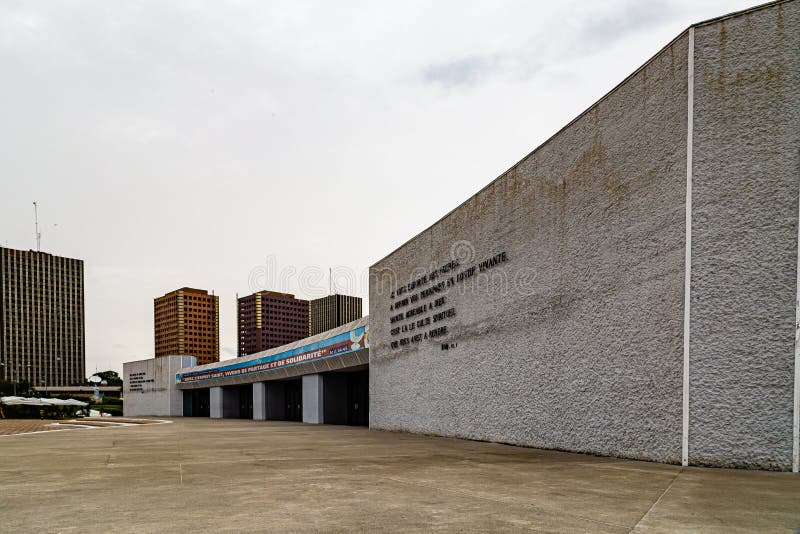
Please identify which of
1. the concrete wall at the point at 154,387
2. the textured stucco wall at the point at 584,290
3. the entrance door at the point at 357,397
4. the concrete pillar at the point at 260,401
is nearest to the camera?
the textured stucco wall at the point at 584,290

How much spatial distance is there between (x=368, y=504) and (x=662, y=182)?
7.34 m

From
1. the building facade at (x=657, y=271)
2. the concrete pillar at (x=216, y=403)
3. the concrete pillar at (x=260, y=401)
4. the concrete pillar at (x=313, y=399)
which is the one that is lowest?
the concrete pillar at (x=216, y=403)

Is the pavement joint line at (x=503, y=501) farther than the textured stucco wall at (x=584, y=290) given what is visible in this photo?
No

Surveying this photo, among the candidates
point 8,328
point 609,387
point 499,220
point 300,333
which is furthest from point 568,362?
point 8,328

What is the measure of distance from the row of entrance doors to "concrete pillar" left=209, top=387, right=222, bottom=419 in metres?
0.39

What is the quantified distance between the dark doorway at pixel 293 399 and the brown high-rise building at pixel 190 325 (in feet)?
514

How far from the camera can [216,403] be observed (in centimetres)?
5347

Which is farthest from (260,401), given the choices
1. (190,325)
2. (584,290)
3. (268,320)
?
(190,325)

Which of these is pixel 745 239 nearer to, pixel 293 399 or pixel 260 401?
pixel 293 399

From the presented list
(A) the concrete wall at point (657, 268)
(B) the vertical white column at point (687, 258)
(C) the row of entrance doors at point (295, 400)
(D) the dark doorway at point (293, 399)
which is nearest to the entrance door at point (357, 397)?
(C) the row of entrance doors at point (295, 400)

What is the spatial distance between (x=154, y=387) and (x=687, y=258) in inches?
2457

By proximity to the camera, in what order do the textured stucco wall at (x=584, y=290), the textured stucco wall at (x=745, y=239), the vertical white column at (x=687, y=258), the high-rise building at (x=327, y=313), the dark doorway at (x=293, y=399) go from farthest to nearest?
the high-rise building at (x=327, y=313), the dark doorway at (x=293, y=399), the textured stucco wall at (x=584, y=290), the vertical white column at (x=687, y=258), the textured stucco wall at (x=745, y=239)

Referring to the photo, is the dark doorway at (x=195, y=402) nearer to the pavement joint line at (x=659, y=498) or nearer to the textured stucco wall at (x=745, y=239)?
the textured stucco wall at (x=745, y=239)

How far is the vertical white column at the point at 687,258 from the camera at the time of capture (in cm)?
975
